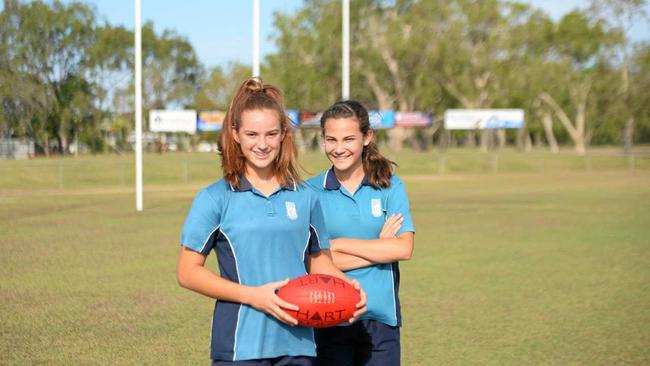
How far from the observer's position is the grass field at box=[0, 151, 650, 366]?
7.30 meters

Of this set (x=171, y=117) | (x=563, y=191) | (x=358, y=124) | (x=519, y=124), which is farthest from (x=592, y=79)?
(x=358, y=124)

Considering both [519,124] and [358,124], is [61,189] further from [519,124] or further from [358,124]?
[519,124]

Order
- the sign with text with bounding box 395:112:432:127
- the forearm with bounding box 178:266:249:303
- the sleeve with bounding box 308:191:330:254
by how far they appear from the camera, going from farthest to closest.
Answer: the sign with text with bounding box 395:112:432:127 → the sleeve with bounding box 308:191:330:254 → the forearm with bounding box 178:266:249:303

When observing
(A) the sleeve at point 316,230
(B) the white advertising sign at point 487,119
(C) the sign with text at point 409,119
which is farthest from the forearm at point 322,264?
(C) the sign with text at point 409,119

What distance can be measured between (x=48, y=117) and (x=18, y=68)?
2.11 m

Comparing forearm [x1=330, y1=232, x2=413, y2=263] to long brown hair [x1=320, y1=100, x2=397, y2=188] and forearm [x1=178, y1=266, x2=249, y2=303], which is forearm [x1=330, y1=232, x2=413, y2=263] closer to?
long brown hair [x1=320, y1=100, x2=397, y2=188]

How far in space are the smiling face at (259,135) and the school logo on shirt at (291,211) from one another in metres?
0.17

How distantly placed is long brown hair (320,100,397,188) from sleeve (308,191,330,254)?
775 mm

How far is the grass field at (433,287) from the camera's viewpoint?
7.30 meters

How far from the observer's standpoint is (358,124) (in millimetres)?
4273

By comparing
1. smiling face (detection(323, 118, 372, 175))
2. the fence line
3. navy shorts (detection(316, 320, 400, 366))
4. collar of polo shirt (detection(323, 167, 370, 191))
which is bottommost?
the fence line

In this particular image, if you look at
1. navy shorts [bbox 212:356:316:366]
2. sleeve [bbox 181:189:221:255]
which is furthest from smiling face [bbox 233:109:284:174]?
navy shorts [bbox 212:356:316:366]

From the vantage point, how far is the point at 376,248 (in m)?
4.23

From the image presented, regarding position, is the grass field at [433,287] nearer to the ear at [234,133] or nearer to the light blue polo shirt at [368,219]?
the light blue polo shirt at [368,219]
